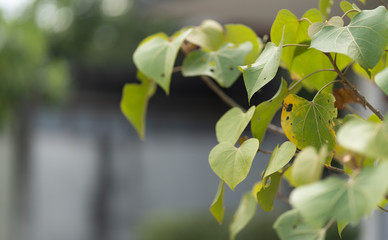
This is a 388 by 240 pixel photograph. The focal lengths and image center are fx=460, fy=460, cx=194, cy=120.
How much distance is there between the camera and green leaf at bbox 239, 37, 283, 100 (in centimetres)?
26

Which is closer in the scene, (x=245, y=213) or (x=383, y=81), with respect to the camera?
(x=383, y=81)

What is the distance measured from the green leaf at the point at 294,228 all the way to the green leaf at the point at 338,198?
0.06m

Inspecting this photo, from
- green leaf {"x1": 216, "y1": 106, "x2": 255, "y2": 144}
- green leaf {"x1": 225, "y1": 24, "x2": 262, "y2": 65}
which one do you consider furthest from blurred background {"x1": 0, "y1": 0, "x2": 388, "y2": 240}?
green leaf {"x1": 216, "y1": 106, "x2": 255, "y2": 144}

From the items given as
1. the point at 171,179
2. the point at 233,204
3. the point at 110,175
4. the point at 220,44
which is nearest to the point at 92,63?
the point at 110,175

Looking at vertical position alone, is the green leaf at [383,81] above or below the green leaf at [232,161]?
above

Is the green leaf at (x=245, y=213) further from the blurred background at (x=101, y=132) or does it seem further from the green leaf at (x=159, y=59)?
the blurred background at (x=101, y=132)

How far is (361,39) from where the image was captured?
0.25 m

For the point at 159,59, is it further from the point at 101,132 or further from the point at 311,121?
the point at 101,132

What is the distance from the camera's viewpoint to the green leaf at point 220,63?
0.39 metres

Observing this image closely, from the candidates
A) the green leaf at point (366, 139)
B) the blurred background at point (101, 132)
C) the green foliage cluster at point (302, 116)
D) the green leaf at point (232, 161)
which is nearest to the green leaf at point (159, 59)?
the green foliage cluster at point (302, 116)

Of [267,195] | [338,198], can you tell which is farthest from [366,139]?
[267,195]

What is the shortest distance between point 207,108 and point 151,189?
1.04 m

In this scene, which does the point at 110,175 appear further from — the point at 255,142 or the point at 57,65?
the point at 255,142

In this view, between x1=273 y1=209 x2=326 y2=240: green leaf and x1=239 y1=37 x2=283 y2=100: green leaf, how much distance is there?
71 mm
